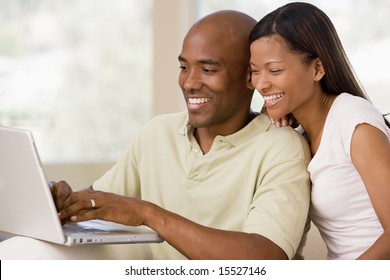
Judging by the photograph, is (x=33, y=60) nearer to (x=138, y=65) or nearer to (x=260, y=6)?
(x=138, y=65)

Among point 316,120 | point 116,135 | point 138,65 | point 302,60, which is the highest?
point 302,60

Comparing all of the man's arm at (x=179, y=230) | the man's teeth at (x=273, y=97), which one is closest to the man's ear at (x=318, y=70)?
the man's teeth at (x=273, y=97)

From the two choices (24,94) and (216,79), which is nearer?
(216,79)

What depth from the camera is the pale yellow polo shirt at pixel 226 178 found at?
2.00 metres

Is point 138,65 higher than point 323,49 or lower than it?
lower

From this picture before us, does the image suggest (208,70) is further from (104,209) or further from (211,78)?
(104,209)

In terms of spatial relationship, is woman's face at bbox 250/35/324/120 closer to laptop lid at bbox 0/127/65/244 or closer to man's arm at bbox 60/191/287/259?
man's arm at bbox 60/191/287/259

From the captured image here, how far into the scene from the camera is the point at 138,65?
15.8 feet

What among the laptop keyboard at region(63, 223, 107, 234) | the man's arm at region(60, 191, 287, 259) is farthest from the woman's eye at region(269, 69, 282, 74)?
the laptop keyboard at region(63, 223, 107, 234)

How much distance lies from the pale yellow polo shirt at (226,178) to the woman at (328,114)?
0.23 ft

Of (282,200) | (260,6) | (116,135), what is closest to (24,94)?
(116,135)

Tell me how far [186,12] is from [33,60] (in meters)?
1.01

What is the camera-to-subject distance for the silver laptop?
69.6 inches
